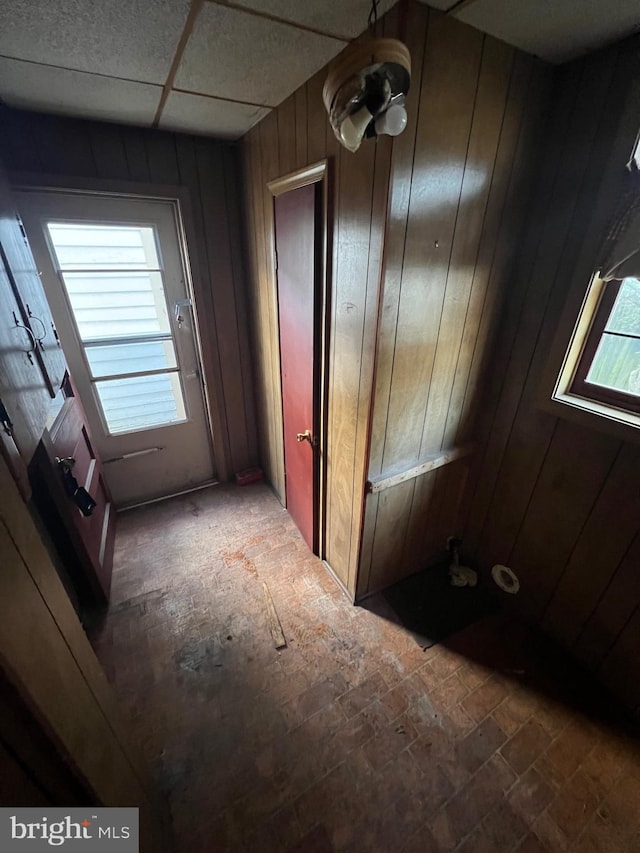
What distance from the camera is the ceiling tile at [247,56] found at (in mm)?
1019

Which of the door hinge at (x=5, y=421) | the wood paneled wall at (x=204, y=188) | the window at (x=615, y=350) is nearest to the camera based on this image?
the door hinge at (x=5, y=421)

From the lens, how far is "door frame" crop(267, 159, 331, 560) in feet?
4.51

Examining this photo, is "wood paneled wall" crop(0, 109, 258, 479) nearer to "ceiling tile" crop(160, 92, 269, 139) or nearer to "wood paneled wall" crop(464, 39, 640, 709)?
"ceiling tile" crop(160, 92, 269, 139)

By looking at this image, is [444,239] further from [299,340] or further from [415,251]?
[299,340]

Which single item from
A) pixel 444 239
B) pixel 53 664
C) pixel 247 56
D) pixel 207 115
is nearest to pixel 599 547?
pixel 444 239

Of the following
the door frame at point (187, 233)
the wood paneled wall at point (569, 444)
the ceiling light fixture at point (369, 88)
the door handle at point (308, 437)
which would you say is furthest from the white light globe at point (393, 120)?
the door frame at point (187, 233)

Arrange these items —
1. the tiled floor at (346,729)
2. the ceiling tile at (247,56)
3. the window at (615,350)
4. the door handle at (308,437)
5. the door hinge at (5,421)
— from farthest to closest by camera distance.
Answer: the door handle at (308,437)
the window at (615,350)
the tiled floor at (346,729)
the ceiling tile at (247,56)
the door hinge at (5,421)

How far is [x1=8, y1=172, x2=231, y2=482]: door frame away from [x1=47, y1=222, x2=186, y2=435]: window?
18cm

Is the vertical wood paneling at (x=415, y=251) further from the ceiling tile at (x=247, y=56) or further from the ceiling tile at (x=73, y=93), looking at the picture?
the ceiling tile at (x=73, y=93)

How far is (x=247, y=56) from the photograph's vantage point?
3.86ft

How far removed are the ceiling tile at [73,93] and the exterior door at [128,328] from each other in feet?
1.28

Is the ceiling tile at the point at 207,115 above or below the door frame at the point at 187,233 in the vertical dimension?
above

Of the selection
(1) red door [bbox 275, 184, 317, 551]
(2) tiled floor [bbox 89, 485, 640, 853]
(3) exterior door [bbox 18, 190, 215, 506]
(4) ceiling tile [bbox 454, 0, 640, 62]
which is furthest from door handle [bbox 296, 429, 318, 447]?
(4) ceiling tile [bbox 454, 0, 640, 62]

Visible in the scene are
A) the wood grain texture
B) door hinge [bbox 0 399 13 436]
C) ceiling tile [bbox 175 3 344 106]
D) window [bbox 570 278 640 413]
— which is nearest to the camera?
the wood grain texture
